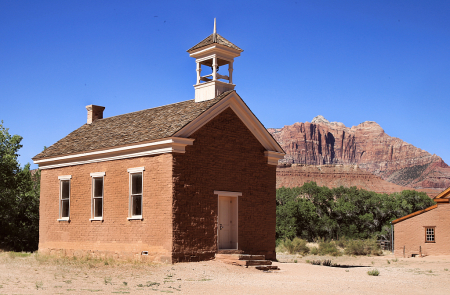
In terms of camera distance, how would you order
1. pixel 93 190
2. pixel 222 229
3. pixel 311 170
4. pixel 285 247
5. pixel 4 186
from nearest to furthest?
1. pixel 222 229
2. pixel 93 190
3. pixel 4 186
4. pixel 285 247
5. pixel 311 170

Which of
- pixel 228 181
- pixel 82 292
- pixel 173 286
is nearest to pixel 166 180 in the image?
pixel 228 181

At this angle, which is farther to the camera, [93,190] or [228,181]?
[93,190]

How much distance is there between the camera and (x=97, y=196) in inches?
867

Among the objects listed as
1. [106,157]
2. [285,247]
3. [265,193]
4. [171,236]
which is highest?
[106,157]

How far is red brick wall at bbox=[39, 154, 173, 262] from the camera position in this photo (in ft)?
61.1

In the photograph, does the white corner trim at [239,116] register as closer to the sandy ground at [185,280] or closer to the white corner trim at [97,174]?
the white corner trim at [97,174]

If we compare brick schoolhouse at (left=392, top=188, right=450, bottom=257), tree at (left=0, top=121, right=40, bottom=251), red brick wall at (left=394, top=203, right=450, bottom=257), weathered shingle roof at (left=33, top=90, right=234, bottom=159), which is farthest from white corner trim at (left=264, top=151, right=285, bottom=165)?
red brick wall at (left=394, top=203, right=450, bottom=257)

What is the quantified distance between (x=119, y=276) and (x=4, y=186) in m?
20.3

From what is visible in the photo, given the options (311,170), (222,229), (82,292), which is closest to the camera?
(82,292)

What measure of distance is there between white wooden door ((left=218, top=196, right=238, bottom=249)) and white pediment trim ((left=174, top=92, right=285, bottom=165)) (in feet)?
10.1

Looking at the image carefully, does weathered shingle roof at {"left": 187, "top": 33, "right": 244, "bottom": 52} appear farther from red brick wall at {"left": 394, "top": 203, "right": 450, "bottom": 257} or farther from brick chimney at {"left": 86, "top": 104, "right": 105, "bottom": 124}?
red brick wall at {"left": 394, "top": 203, "right": 450, "bottom": 257}

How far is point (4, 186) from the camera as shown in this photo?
32.3 m

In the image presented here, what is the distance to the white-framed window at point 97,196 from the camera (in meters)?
21.8

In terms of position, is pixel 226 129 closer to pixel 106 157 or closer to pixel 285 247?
pixel 106 157
